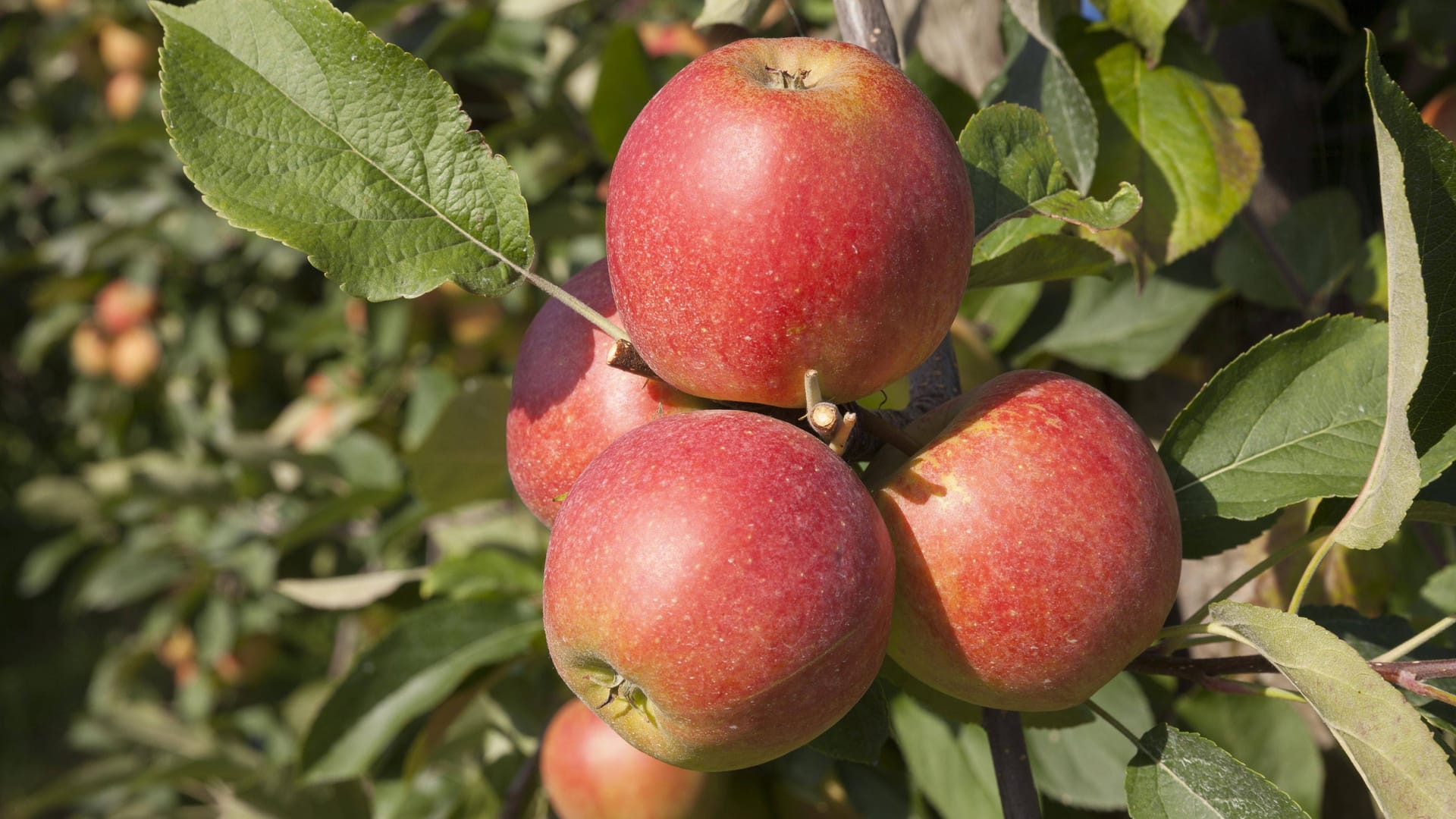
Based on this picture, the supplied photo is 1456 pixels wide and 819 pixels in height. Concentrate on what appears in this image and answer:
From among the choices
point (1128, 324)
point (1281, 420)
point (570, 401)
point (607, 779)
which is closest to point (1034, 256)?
point (1281, 420)

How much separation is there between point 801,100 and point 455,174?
28cm

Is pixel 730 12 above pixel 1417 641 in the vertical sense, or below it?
above

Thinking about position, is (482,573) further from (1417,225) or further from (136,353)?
(136,353)

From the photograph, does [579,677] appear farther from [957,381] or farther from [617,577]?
[957,381]

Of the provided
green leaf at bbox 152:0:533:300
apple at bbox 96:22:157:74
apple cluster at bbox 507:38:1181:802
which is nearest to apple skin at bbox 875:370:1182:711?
apple cluster at bbox 507:38:1181:802

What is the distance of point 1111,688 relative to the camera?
3.85 feet

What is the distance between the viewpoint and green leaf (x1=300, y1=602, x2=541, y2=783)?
1.17 meters

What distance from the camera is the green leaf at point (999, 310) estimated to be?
1.42 m

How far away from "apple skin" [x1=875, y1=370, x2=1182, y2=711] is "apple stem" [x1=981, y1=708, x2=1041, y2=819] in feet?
0.29

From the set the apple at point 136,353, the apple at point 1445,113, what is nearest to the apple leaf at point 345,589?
the apple at point 1445,113

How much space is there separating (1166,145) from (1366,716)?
2.09ft

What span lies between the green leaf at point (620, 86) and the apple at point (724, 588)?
0.88 m

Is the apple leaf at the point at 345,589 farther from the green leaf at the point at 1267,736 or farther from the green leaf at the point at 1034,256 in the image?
the green leaf at the point at 1267,736

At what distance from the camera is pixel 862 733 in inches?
32.9
